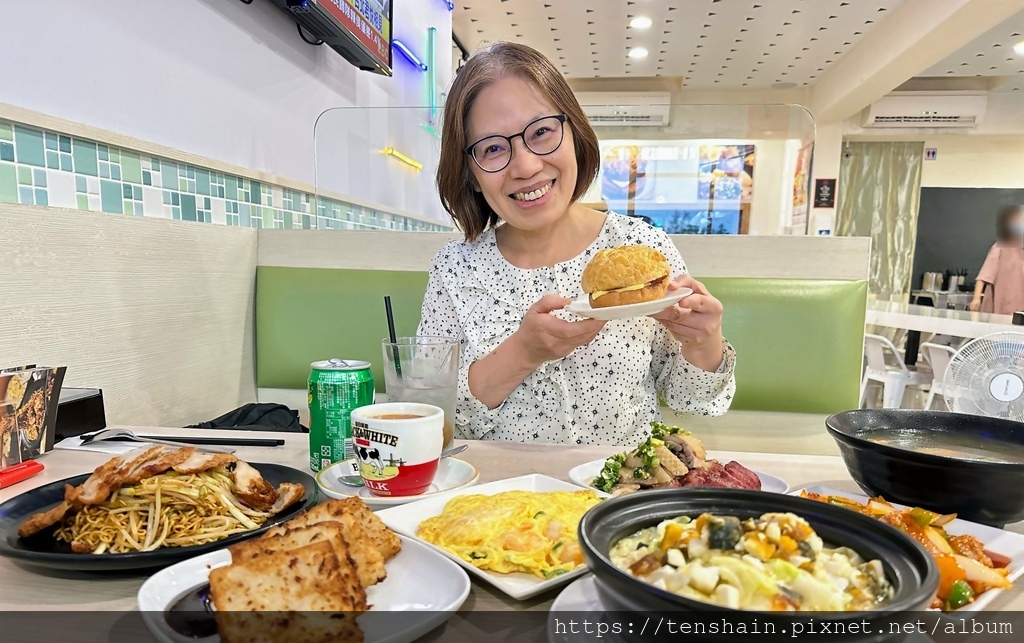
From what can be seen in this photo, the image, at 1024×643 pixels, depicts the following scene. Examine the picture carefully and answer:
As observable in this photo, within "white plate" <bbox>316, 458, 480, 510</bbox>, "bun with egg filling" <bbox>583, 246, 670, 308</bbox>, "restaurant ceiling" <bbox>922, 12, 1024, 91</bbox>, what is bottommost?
"white plate" <bbox>316, 458, 480, 510</bbox>

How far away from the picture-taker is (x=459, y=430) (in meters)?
1.55

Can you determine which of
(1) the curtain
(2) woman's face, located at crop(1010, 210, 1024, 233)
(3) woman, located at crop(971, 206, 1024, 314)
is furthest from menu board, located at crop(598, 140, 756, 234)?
(1) the curtain

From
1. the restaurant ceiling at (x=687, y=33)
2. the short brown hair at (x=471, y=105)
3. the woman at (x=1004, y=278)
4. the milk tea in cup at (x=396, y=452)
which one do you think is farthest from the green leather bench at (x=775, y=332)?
the woman at (x=1004, y=278)

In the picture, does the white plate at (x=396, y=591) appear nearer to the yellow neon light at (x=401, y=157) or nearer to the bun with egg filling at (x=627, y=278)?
the bun with egg filling at (x=627, y=278)

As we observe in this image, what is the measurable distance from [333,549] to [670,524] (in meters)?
0.31

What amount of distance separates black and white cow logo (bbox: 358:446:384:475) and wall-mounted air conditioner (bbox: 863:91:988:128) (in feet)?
30.9

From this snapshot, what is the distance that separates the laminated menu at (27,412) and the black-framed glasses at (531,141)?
0.99 metres

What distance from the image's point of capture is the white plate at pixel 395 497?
0.88 m

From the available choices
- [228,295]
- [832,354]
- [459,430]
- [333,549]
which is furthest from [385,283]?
[333,549]

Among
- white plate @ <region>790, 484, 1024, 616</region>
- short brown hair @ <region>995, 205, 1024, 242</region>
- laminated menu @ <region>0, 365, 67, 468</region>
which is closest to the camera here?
white plate @ <region>790, 484, 1024, 616</region>

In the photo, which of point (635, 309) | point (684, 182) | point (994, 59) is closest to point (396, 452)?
point (635, 309)

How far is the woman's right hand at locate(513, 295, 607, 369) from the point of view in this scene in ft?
4.17

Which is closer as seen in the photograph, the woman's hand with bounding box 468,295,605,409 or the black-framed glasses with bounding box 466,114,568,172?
the woman's hand with bounding box 468,295,605,409

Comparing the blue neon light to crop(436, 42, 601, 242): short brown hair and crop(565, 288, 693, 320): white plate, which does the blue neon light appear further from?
crop(565, 288, 693, 320): white plate
